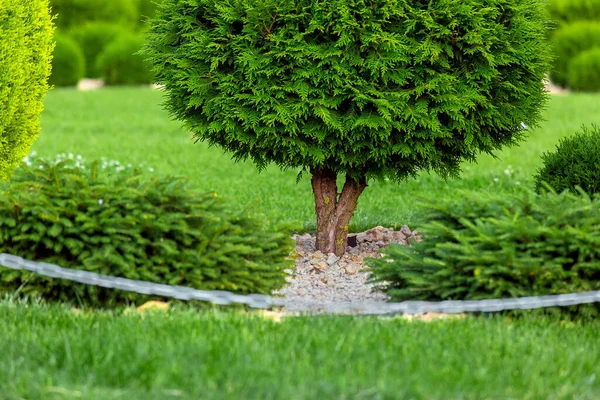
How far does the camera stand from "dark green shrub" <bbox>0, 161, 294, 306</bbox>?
16.8 ft

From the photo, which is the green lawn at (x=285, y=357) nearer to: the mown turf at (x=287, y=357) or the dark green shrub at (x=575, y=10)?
the mown turf at (x=287, y=357)

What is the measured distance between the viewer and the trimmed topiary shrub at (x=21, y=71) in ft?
24.3

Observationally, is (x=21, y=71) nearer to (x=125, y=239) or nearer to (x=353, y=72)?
(x=353, y=72)

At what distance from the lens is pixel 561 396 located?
3814 millimetres

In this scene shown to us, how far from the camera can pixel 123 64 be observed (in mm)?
29938

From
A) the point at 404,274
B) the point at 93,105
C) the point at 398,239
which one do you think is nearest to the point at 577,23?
the point at 93,105

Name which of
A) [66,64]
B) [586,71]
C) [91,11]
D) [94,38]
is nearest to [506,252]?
[586,71]

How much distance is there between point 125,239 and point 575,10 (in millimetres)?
30739

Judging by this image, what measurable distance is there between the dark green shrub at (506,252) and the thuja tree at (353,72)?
1340mm

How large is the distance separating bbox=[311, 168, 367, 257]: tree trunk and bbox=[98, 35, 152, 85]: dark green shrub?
22.9 m

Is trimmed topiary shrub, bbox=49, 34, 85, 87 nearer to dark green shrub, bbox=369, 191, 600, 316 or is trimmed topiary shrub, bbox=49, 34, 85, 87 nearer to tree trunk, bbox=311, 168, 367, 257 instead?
tree trunk, bbox=311, 168, 367, 257

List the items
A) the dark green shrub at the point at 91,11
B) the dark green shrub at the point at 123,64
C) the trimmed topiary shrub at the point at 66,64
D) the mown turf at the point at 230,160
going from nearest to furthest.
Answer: the mown turf at the point at 230,160 < the trimmed topiary shrub at the point at 66,64 < the dark green shrub at the point at 123,64 < the dark green shrub at the point at 91,11

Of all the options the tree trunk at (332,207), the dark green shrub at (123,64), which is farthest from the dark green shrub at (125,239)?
the dark green shrub at (123,64)

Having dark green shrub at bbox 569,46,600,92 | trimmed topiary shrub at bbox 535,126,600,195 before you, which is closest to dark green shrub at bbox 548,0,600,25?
dark green shrub at bbox 569,46,600,92
